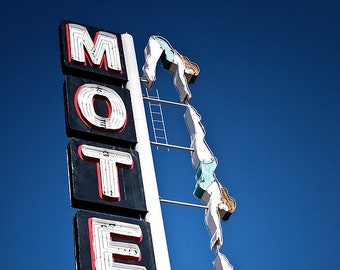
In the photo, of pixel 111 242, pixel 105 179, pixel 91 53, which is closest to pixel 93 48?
pixel 91 53

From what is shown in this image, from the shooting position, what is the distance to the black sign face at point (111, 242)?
34.3ft

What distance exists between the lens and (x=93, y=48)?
15117 millimetres

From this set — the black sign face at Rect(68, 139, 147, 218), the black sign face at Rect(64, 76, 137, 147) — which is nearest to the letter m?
the black sign face at Rect(64, 76, 137, 147)

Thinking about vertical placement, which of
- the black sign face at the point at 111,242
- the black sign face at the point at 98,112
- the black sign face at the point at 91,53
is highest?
the black sign face at the point at 91,53

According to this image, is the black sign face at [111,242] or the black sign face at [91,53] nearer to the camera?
the black sign face at [111,242]

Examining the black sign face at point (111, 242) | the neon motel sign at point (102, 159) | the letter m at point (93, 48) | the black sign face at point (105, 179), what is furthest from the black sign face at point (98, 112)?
the black sign face at point (111, 242)

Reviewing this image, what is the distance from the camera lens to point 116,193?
1170cm

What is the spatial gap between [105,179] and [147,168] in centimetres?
93

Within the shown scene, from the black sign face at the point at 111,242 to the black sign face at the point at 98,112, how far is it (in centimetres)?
205

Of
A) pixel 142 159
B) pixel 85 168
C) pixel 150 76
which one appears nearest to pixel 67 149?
pixel 85 168

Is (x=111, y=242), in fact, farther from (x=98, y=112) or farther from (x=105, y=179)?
(x=98, y=112)

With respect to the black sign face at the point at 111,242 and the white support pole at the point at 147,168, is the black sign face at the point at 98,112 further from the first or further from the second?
the black sign face at the point at 111,242

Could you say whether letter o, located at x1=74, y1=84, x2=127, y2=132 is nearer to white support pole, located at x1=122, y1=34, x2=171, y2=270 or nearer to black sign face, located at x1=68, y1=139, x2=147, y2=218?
white support pole, located at x1=122, y1=34, x2=171, y2=270

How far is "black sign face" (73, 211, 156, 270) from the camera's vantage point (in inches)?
412
